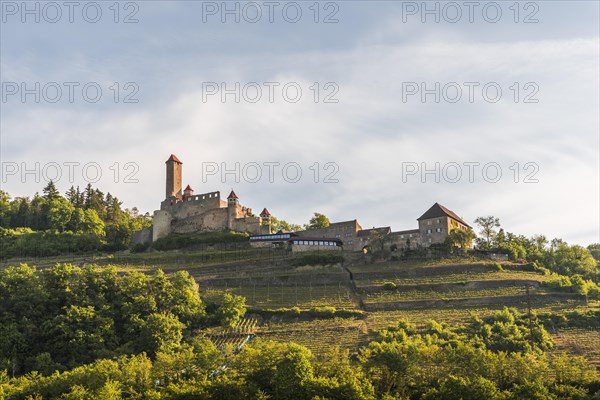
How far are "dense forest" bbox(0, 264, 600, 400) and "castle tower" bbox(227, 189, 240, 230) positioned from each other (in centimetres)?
2397

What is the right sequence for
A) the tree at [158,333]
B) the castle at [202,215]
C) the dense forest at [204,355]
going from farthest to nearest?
the castle at [202,215] < the tree at [158,333] < the dense forest at [204,355]

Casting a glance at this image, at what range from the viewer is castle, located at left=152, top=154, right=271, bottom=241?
85250mm

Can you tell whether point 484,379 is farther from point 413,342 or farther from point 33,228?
point 33,228

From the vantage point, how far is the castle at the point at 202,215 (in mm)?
85250

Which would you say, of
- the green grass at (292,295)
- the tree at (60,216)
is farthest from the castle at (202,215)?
the green grass at (292,295)

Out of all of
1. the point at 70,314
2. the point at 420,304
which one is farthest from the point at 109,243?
the point at 420,304

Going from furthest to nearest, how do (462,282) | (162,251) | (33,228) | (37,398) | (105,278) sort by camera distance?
(33,228), (162,251), (462,282), (105,278), (37,398)

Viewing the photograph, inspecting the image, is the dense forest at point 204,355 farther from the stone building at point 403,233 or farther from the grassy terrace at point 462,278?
the stone building at point 403,233

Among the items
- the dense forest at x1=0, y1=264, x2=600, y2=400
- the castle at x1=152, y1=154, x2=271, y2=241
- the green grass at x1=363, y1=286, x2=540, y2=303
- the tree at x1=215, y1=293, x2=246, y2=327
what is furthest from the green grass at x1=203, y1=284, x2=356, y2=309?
the castle at x1=152, y1=154, x2=271, y2=241

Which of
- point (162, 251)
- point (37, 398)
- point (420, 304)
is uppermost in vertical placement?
point (162, 251)

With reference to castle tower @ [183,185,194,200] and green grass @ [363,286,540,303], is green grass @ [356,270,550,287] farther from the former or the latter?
castle tower @ [183,185,194,200]

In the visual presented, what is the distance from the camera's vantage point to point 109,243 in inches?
3356

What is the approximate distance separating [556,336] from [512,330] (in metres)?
4.04

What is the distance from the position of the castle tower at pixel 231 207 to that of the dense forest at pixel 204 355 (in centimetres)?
2397
